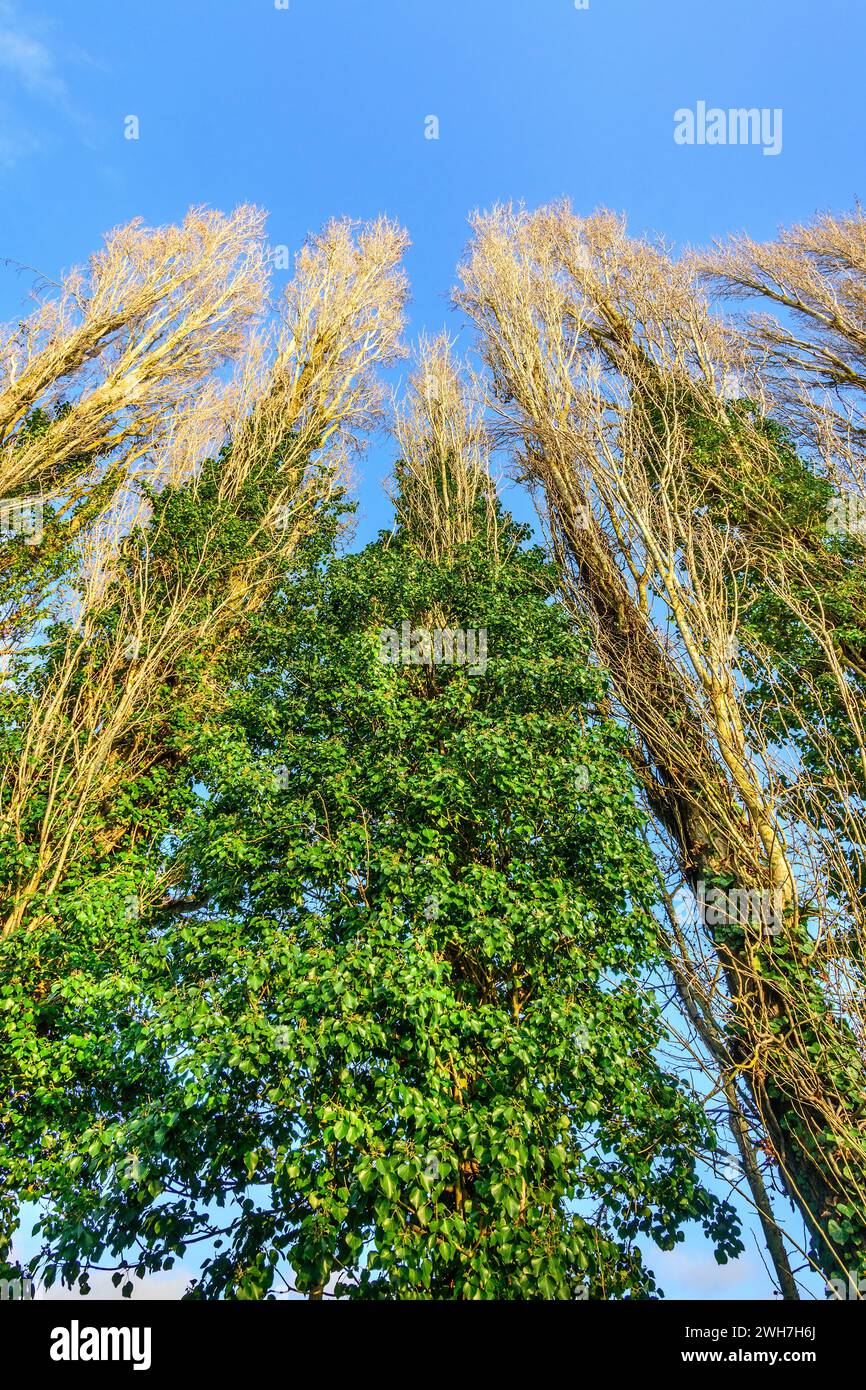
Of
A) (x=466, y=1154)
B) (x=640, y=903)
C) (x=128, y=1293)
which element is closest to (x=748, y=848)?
(x=640, y=903)

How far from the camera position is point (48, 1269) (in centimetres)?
470

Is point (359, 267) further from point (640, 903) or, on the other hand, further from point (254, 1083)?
point (254, 1083)

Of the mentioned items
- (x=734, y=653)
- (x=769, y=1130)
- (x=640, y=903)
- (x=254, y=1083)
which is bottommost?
(x=769, y=1130)

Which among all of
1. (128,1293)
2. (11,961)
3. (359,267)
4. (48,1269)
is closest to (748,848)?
(128,1293)

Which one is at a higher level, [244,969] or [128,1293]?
[244,969]

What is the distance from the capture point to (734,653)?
24.4ft

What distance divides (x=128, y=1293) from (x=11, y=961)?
2.95m

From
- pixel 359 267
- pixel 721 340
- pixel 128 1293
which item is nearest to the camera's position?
pixel 128 1293
